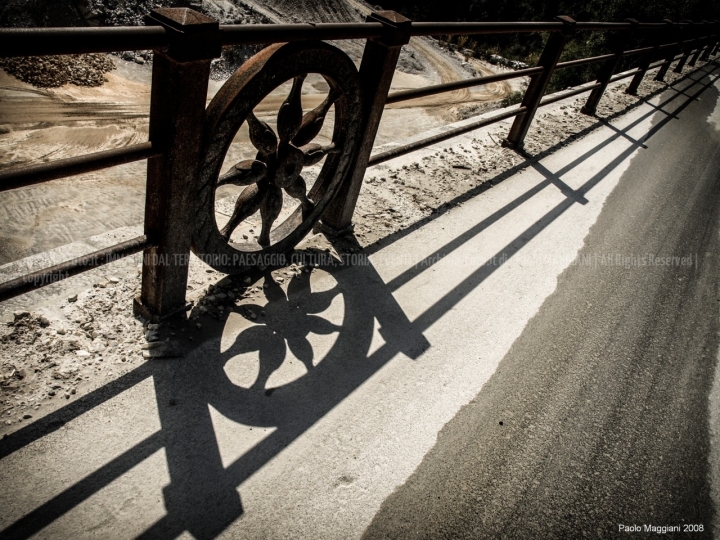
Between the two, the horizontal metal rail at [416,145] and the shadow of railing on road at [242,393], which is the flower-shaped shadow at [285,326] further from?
the horizontal metal rail at [416,145]

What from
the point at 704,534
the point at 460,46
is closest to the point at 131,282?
the point at 704,534

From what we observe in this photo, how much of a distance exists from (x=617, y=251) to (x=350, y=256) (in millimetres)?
2080

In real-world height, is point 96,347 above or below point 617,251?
below

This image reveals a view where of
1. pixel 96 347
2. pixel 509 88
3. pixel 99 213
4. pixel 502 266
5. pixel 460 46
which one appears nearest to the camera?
pixel 96 347

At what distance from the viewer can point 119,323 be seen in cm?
190

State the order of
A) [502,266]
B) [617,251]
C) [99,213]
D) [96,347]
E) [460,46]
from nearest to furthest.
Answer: [96,347] → [502,266] → [617,251] → [99,213] → [460,46]

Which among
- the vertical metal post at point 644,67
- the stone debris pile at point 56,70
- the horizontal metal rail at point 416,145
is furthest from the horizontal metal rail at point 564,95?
the stone debris pile at point 56,70

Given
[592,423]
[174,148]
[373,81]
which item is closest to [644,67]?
[373,81]

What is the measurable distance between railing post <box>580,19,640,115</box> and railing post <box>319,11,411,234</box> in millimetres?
4541

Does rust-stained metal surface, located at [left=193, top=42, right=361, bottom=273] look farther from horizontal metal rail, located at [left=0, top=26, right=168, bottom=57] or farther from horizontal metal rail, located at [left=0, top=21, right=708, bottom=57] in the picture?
horizontal metal rail, located at [left=0, top=26, right=168, bottom=57]

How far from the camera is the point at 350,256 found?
2.63m

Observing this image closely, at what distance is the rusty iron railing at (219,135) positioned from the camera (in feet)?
4.30

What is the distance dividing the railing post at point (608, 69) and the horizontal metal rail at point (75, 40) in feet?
19.1

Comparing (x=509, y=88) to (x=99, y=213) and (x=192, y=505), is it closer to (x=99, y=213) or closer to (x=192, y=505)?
(x=99, y=213)
